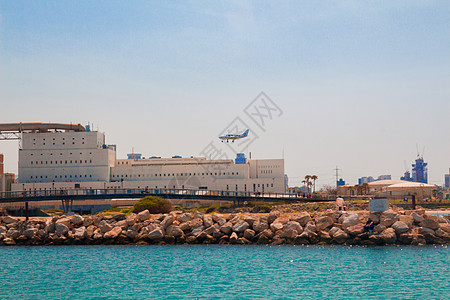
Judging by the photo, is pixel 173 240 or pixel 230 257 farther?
pixel 173 240

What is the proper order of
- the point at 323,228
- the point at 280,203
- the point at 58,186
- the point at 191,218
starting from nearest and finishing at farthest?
the point at 323,228 → the point at 191,218 → the point at 280,203 → the point at 58,186

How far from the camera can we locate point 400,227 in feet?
104

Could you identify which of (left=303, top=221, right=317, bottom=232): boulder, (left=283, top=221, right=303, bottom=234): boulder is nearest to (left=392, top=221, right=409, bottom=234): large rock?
(left=303, top=221, right=317, bottom=232): boulder

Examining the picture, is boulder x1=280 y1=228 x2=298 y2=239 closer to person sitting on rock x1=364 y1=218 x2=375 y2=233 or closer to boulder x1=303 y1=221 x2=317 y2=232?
boulder x1=303 y1=221 x2=317 y2=232

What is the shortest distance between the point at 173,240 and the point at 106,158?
2216 inches

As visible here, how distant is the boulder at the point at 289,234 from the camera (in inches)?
1292

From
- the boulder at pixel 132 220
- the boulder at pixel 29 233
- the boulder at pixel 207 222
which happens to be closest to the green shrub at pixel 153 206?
the boulder at pixel 132 220

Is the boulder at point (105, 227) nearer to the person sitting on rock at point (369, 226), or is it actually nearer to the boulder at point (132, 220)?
the boulder at point (132, 220)

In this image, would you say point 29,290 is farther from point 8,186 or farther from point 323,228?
point 8,186

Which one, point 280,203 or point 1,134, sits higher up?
point 1,134

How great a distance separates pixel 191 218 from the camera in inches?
1451

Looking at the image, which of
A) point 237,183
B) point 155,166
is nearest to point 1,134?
point 155,166

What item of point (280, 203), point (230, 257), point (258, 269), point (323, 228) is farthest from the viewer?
point (280, 203)

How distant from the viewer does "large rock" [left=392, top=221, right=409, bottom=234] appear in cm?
3152
